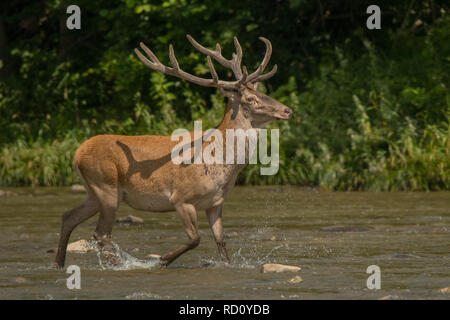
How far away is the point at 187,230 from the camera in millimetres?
9680

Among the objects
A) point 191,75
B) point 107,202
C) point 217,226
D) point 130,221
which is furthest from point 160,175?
point 130,221

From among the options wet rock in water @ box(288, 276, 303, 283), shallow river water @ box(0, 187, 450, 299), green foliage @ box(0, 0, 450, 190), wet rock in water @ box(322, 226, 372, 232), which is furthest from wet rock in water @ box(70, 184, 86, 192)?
wet rock in water @ box(288, 276, 303, 283)

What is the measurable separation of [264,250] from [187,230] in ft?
4.55

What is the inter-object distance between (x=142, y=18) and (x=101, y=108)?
3.44 metres

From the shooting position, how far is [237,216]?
14.3 m

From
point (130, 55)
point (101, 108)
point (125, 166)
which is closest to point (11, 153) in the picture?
point (130, 55)

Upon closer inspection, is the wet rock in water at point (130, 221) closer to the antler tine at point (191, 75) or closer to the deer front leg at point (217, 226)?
the antler tine at point (191, 75)

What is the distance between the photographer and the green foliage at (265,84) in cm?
1839

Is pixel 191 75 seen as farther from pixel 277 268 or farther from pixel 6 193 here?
pixel 6 193

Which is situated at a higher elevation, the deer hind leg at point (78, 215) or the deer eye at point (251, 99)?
the deer eye at point (251, 99)

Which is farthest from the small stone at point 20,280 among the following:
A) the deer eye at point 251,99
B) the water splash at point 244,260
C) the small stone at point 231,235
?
the small stone at point 231,235

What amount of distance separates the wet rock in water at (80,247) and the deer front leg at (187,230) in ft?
5.35

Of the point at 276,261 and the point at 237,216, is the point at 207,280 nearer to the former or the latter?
the point at 276,261

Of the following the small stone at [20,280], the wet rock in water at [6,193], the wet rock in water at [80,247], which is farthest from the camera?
the wet rock in water at [6,193]
